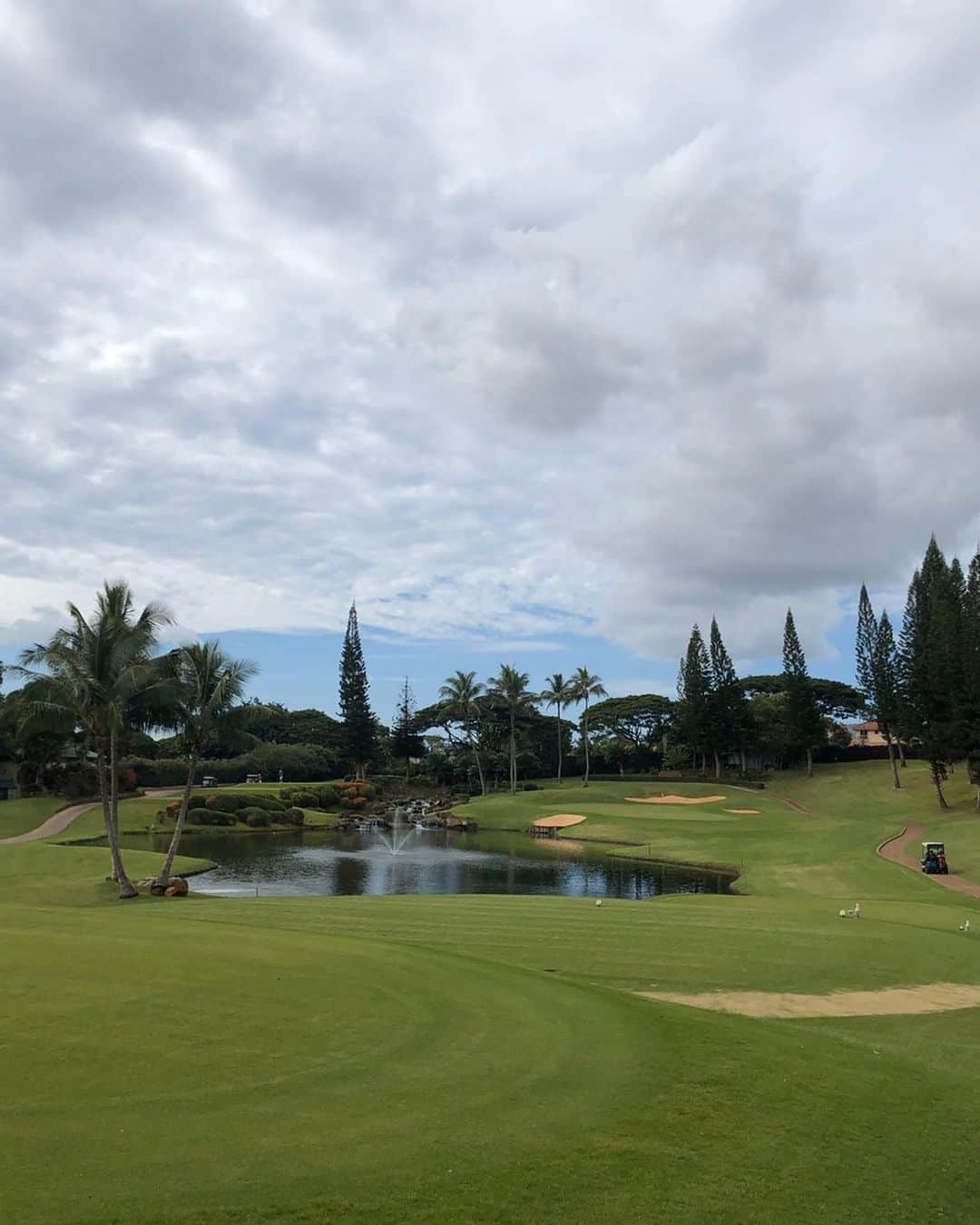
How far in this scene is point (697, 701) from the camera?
332 ft

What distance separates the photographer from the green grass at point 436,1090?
6.22 m

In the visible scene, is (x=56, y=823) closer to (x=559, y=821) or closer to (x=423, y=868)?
(x=423, y=868)

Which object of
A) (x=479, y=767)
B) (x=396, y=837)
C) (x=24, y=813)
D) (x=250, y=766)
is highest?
(x=250, y=766)

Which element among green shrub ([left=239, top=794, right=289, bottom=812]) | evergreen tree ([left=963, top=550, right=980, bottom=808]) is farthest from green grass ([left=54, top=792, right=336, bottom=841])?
evergreen tree ([left=963, top=550, right=980, bottom=808])

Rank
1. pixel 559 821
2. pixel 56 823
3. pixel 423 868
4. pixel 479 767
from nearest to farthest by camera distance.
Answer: pixel 423 868, pixel 56 823, pixel 559 821, pixel 479 767

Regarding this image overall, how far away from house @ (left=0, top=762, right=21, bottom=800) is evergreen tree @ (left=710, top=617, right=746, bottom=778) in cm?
6842

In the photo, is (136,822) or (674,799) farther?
(674,799)

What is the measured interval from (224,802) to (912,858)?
151ft

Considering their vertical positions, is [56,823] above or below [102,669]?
below

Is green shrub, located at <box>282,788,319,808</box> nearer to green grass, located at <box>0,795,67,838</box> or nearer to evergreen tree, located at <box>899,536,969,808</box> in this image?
green grass, located at <box>0,795,67,838</box>

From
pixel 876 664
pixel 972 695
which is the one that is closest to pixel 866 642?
pixel 876 664

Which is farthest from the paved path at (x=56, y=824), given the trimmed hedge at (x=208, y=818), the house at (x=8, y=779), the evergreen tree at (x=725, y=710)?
the evergreen tree at (x=725, y=710)

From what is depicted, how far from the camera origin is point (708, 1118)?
26.9ft

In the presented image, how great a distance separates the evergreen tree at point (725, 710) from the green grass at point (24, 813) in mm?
66243
